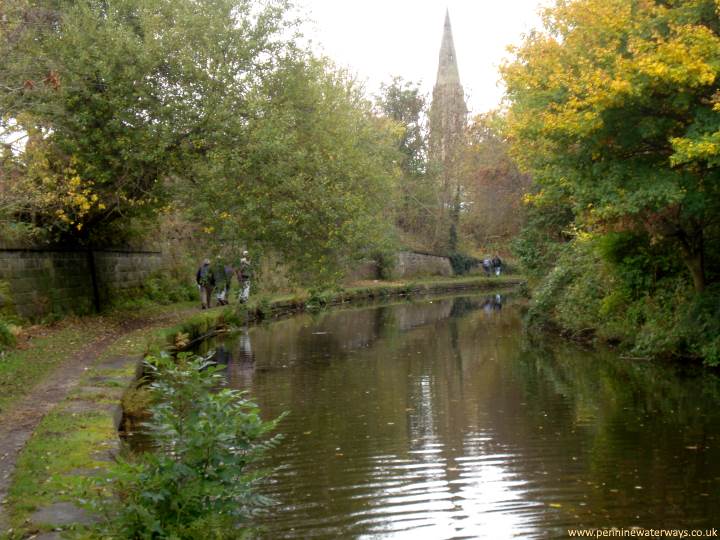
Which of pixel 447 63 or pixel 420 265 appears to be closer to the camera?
pixel 420 265

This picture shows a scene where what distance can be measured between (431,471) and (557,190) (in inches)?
310

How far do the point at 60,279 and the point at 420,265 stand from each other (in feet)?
101

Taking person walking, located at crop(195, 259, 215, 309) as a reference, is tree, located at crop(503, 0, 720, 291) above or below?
above

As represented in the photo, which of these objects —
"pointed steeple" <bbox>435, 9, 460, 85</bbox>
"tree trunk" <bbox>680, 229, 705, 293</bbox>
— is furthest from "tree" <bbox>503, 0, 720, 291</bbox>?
"pointed steeple" <bbox>435, 9, 460, 85</bbox>

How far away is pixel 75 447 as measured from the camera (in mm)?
7234

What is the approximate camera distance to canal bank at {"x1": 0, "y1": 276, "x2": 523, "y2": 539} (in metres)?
5.28

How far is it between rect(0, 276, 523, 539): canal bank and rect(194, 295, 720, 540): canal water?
5.10 ft

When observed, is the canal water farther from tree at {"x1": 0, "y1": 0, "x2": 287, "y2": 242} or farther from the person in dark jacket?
the person in dark jacket

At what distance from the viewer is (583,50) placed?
12.9 metres

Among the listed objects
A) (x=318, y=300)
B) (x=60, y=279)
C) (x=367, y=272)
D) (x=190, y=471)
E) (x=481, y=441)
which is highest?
(x=60, y=279)

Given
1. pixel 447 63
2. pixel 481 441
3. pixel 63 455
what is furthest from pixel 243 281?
pixel 447 63

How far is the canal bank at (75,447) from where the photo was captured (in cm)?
528

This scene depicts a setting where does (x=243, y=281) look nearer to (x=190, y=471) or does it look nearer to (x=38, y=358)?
(x=38, y=358)


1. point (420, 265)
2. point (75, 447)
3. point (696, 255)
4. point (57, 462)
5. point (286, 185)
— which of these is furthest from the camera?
point (420, 265)
